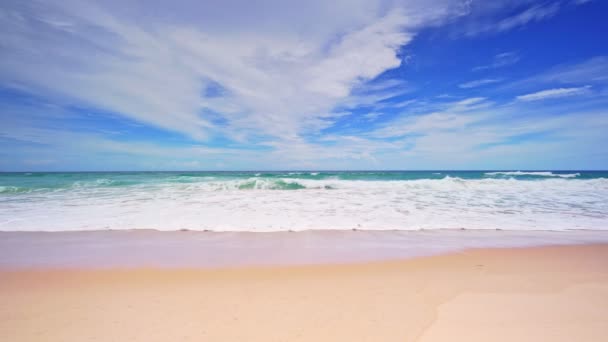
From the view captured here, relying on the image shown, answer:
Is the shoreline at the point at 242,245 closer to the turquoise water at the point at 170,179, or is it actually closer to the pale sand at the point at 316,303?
the pale sand at the point at 316,303

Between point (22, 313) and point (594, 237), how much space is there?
9.91 m

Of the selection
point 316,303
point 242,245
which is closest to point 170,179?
point 242,245

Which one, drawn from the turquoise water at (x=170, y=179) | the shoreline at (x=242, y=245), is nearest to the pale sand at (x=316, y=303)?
the shoreline at (x=242, y=245)

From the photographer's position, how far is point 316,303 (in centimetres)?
275

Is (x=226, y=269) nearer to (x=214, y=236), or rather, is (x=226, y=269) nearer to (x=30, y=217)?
(x=214, y=236)

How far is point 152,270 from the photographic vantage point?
3.77 meters

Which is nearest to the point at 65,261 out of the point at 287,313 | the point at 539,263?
the point at 287,313

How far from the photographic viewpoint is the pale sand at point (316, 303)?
227 centimetres

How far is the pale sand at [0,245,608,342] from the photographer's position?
7.44 feet

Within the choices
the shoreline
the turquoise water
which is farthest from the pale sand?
the turquoise water

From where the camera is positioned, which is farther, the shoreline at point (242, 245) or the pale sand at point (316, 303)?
the shoreline at point (242, 245)

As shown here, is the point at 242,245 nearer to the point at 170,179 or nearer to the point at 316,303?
the point at 316,303

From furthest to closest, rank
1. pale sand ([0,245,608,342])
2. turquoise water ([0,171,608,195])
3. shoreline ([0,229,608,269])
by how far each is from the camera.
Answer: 1. turquoise water ([0,171,608,195])
2. shoreline ([0,229,608,269])
3. pale sand ([0,245,608,342])

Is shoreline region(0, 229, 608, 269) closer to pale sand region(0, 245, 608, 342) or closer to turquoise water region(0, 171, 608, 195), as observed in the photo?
pale sand region(0, 245, 608, 342)
